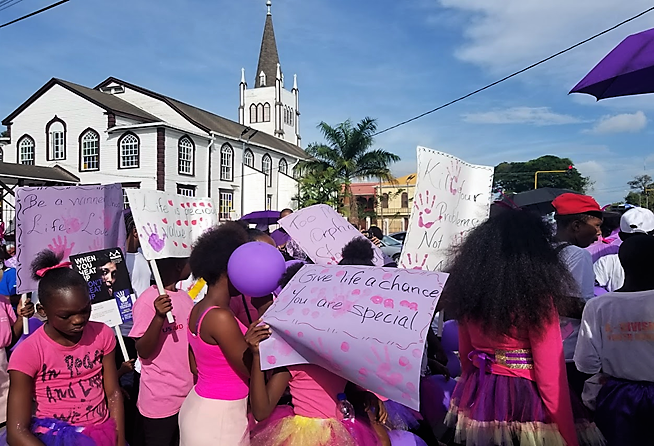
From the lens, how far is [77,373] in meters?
2.67

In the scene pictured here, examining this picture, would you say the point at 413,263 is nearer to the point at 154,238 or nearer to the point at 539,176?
the point at 154,238

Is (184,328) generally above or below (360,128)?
below

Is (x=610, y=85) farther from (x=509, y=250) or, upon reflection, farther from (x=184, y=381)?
(x=184, y=381)

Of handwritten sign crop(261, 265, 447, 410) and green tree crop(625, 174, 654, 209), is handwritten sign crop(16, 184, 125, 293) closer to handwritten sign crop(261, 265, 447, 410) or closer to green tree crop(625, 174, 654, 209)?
handwritten sign crop(261, 265, 447, 410)

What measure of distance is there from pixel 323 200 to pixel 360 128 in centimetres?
465

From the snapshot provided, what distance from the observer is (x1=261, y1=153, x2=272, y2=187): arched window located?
4141 cm

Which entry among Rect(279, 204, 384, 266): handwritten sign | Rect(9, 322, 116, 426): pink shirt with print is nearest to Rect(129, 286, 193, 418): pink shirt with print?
Rect(9, 322, 116, 426): pink shirt with print

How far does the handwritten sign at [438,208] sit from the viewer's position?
12.6 ft

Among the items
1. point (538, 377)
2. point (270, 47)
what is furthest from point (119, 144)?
point (270, 47)

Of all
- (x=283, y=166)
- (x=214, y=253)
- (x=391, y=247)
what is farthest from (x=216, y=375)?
(x=283, y=166)

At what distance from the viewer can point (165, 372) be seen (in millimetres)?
3256

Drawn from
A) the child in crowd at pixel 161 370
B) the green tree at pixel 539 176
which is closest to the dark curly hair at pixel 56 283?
the child in crowd at pixel 161 370

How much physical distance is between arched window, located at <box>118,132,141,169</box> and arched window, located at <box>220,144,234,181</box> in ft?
20.4

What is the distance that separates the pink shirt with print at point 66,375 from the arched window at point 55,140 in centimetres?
3427
